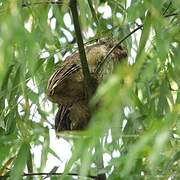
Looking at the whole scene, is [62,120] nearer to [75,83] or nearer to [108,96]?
[75,83]

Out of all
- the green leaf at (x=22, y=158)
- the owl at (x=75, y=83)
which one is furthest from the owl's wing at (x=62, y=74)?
the green leaf at (x=22, y=158)

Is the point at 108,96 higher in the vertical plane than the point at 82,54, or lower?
lower

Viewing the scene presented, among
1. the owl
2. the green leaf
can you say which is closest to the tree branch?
the owl

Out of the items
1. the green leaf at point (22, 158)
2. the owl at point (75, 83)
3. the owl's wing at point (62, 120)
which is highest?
the owl at point (75, 83)

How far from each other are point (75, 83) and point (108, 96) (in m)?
0.41

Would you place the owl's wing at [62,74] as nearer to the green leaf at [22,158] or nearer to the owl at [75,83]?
the owl at [75,83]

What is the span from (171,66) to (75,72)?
301 mm

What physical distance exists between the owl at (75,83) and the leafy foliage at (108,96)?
0.14ft

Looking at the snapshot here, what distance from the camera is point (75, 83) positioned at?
44.1 inches

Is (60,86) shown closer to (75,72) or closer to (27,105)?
(75,72)

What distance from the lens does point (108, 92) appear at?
28.3 inches

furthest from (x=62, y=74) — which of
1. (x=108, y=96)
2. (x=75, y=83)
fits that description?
(x=108, y=96)

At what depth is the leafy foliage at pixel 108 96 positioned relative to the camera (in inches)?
30.0

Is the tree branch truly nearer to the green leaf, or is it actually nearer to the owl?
the owl
